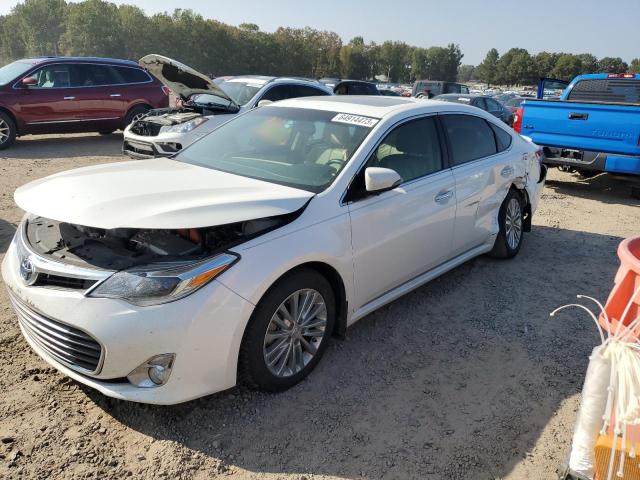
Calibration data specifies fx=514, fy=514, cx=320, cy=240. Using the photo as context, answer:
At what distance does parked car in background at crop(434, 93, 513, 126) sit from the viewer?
16531 millimetres

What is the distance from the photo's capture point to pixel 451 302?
14.5 ft

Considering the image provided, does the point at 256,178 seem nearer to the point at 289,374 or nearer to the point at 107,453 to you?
the point at 289,374

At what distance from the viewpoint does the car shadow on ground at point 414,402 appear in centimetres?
263

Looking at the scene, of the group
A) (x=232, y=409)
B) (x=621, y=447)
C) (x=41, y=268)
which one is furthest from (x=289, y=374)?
(x=621, y=447)

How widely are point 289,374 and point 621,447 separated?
1791 millimetres

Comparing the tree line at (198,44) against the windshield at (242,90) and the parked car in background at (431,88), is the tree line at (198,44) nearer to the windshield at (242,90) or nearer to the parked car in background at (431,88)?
the parked car in background at (431,88)

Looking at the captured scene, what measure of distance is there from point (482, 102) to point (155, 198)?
16194 mm

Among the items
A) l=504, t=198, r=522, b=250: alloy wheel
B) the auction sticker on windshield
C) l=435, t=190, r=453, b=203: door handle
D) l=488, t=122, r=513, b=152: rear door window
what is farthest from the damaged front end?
l=504, t=198, r=522, b=250: alloy wheel

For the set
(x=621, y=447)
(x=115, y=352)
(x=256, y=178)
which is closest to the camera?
(x=621, y=447)

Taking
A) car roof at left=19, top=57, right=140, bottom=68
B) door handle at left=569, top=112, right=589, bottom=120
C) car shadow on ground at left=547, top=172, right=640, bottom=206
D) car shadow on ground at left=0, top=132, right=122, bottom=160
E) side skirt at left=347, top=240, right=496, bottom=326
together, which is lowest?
car shadow on ground at left=547, top=172, right=640, bottom=206

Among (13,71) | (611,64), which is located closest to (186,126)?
(13,71)

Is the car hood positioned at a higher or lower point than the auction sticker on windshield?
lower

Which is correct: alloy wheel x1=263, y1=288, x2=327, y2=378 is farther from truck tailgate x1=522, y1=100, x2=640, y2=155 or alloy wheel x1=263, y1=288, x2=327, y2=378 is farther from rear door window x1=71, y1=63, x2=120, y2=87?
rear door window x1=71, y1=63, x2=120, y2=87

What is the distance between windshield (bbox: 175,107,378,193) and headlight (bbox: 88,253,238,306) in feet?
3.29
